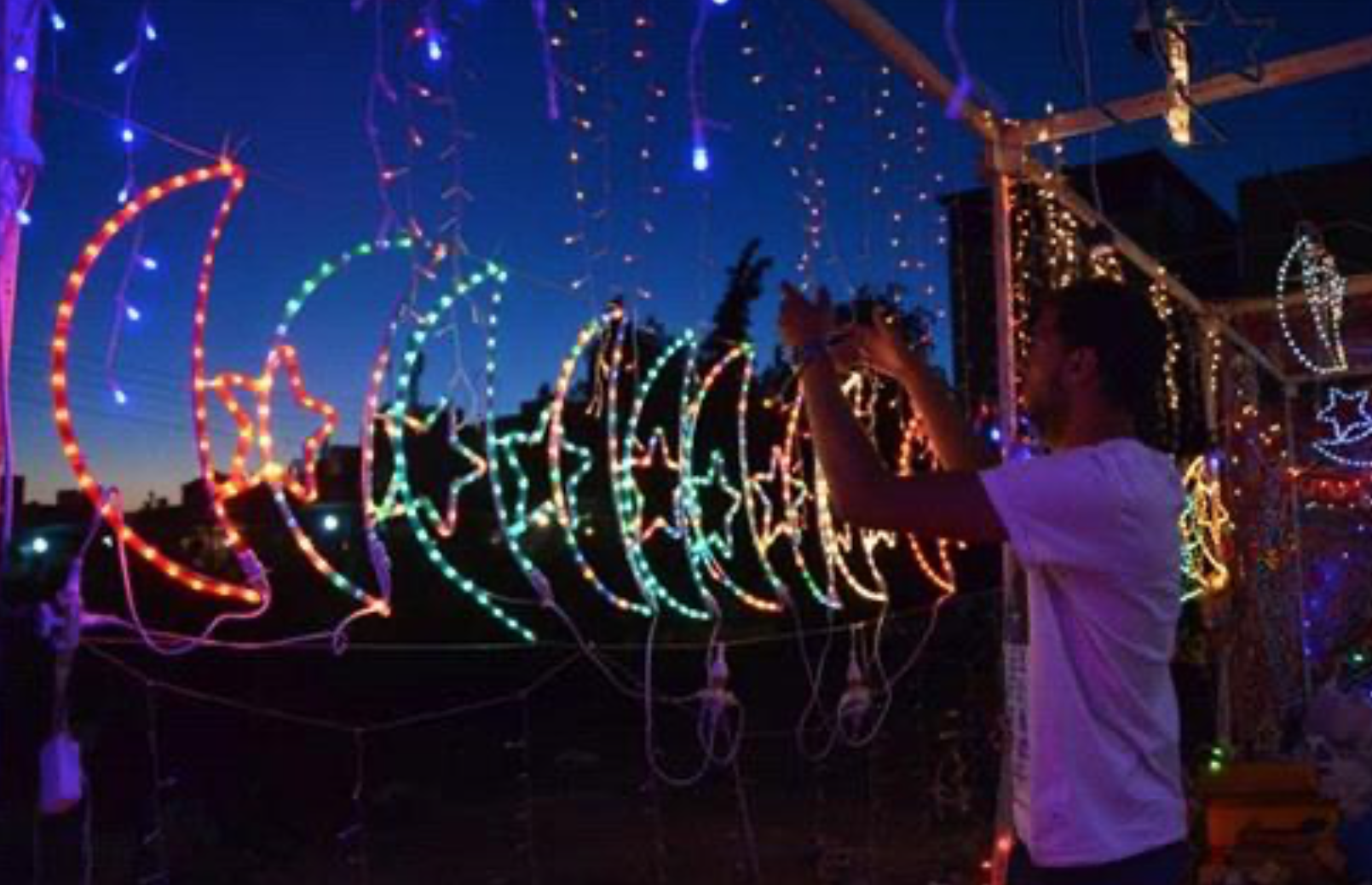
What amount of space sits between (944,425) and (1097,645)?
2.11 ft

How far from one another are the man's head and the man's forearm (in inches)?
16.6

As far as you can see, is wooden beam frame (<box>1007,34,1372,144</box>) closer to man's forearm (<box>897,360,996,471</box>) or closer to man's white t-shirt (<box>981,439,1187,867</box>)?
man's forearm (<box>897,360,996,471</box>)

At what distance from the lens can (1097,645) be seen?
6.70 ft

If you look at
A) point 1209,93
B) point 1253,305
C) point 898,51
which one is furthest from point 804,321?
point 1253,305

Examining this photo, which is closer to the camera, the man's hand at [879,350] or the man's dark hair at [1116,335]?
the man's dark hair at [1116,335]

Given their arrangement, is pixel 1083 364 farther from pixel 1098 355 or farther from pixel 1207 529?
pixel 1207 529

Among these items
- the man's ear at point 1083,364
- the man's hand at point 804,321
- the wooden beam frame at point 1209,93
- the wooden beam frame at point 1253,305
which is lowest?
the man's ear at point 1083,364

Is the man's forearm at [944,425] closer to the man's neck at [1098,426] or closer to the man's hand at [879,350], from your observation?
the man's hand at [879,350]

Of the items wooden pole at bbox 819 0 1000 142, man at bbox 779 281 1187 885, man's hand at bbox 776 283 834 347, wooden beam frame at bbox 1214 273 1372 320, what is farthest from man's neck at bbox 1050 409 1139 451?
wooden beam frame at bbox 1214 273 1372 320

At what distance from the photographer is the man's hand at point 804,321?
214 cm

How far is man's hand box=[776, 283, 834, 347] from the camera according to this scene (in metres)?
2.14

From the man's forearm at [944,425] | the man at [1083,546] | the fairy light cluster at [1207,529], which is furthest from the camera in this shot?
the fairy light cluster at [1207,529]

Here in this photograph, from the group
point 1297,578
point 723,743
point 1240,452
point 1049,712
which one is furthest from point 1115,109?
point 723,743

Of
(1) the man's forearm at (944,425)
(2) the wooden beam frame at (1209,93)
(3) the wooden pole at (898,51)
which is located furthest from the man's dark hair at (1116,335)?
(2) the wooden beam frame at (1209,93)
